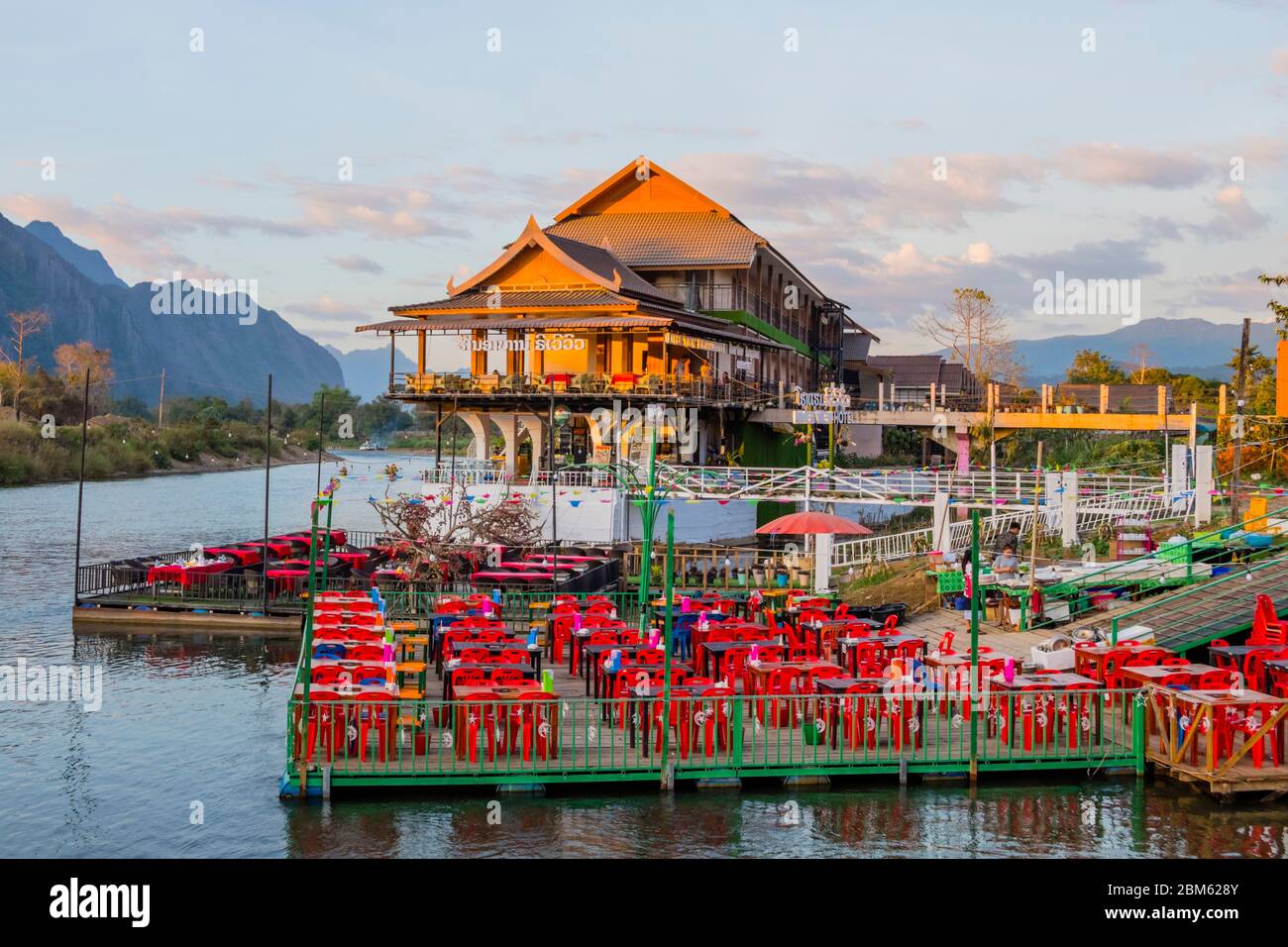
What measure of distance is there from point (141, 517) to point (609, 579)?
1611 inches

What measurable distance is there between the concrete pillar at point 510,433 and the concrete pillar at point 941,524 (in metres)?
22.0

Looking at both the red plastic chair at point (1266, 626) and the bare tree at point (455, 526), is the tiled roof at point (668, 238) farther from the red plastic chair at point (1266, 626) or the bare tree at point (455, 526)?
the red plastic chair at point (1266, 626)

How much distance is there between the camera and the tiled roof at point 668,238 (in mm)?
63656

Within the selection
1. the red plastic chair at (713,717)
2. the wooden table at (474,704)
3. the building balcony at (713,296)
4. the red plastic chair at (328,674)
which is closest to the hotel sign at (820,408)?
the building balcony at (713,296)

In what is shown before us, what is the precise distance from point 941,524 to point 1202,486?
7426 mm

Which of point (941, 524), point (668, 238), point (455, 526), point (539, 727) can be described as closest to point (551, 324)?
point (455, 526)

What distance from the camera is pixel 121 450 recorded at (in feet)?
352

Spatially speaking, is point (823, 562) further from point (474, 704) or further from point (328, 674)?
point (474, 704)

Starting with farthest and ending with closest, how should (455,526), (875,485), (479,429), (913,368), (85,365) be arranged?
(85,365), (913,368), (479,429), (875,485), (455,526)

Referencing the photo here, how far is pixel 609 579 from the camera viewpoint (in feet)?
120

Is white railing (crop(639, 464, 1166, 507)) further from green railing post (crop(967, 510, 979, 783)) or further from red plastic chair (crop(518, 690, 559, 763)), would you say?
red plastic chair (crop(518, 690, 559, 763))
